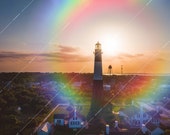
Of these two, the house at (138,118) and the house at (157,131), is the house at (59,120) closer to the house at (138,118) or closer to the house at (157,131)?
the house at (138,118)

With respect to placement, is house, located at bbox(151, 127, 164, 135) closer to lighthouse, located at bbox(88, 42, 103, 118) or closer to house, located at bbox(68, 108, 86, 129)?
house, located at bbox(68, 108, 86, 129)

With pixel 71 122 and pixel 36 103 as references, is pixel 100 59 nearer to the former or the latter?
pixel 71 122

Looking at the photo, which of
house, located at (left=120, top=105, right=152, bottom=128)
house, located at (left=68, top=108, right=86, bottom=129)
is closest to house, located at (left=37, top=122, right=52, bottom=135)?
house, located at (left=68, top=108, right=86, bottom=129)

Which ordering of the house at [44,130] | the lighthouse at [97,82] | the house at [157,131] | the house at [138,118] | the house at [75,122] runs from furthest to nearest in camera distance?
the lighthouse at [97,82]
the house at [138,118]
the house at [75,122]
the house at [44,130]
the house at [157,131]

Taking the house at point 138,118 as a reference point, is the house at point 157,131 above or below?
below

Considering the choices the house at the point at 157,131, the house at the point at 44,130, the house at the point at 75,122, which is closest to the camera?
the house at the point at 157,131

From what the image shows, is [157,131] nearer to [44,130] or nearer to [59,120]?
[44,130]

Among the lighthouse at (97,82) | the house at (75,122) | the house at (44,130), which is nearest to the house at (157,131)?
the house at (75,122)

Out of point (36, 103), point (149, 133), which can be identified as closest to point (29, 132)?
point (149, 133)
